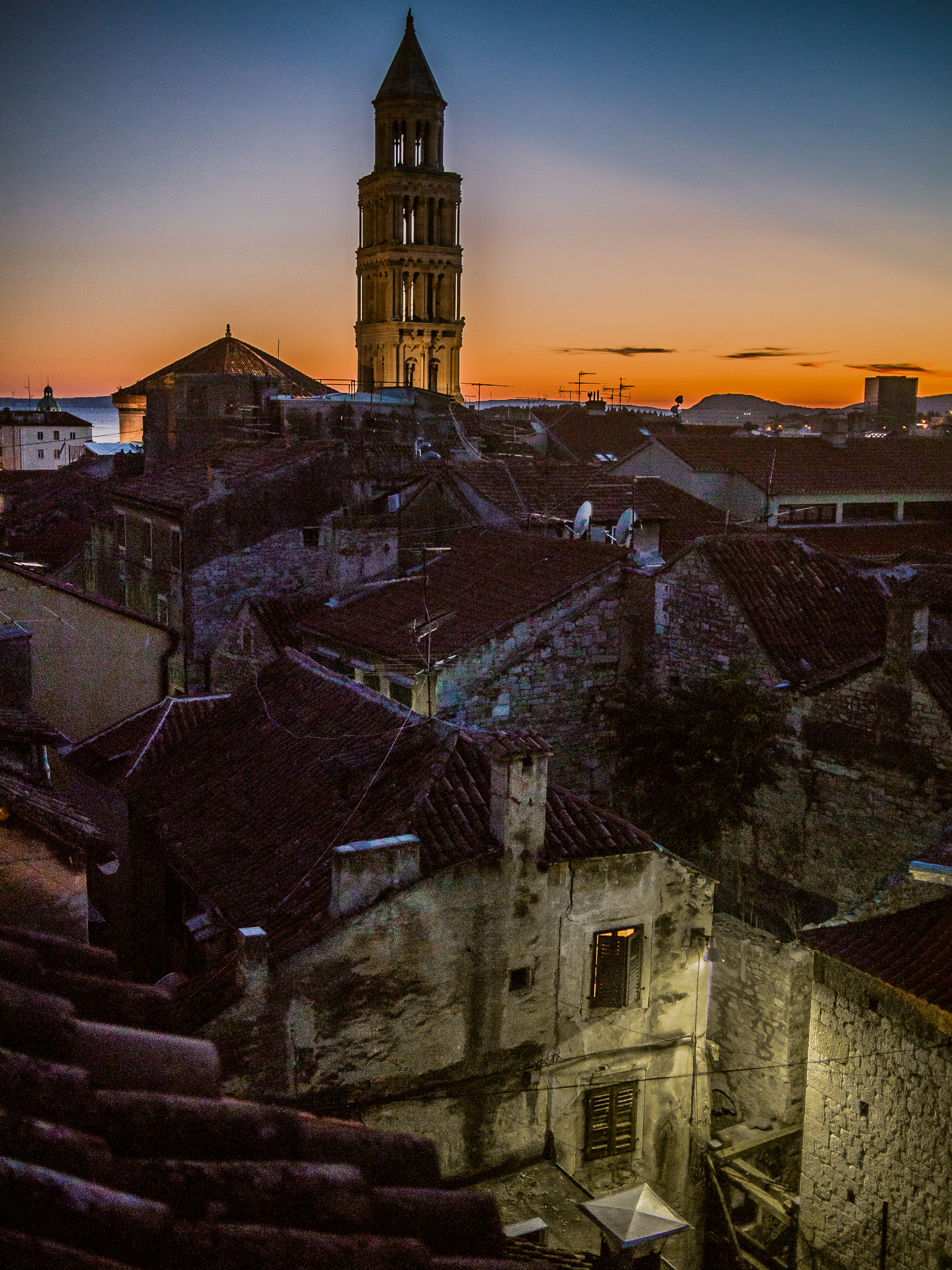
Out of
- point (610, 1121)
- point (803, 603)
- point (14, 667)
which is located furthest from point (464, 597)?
point (610, 1121)

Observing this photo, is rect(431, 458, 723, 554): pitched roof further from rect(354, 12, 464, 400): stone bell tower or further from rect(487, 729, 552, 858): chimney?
rect(354, 12, 464, 400): stone bell tower

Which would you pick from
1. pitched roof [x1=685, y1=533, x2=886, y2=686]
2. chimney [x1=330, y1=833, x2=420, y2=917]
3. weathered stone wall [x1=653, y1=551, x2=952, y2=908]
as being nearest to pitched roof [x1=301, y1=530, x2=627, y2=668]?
pitched roof [x1=685, y1=533, x2=886, y2=686]

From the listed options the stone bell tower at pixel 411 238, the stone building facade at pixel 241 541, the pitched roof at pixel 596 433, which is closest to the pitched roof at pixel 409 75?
the stone bell tower at pixel 411 238

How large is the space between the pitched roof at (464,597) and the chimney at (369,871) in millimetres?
6597

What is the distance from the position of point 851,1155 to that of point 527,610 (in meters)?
9.49

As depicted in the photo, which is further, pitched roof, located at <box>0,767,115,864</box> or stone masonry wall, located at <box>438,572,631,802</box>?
stone masonry wall, located at <box>438,572,631,802</box>

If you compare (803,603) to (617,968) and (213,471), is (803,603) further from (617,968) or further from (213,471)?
(213,471)

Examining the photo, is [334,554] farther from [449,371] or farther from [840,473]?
[449,371]

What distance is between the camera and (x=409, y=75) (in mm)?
75438

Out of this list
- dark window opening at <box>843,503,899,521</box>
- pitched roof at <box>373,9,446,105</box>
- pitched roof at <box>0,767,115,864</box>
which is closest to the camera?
pitched roof at <box>0,767,115,864</box>

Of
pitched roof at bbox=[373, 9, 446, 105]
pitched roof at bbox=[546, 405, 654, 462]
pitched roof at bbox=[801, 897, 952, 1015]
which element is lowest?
pitched roof at bbox=[801, 897, 952, 1015]

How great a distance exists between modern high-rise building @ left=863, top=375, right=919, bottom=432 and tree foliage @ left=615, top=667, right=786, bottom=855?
44997 millimetres

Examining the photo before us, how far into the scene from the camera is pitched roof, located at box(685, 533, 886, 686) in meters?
18.3

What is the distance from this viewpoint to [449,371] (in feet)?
257
